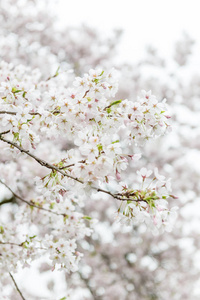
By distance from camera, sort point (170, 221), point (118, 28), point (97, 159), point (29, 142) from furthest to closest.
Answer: point (118, 28) < point (29, 142) < point (170, 221) < point (97, 159)

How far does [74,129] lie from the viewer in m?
1.91

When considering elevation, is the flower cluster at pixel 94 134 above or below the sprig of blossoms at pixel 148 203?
above

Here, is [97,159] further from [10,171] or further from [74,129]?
[10,171]

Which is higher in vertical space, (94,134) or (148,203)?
(94,134)

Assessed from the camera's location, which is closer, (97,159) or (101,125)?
(97,159)

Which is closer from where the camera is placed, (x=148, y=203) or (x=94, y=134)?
(x=148, y=203)

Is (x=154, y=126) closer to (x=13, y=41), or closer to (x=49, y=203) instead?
(x=49, y=203)

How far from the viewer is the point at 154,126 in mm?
1816

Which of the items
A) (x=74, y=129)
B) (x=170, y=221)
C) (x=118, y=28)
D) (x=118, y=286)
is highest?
(x=118, y=28)

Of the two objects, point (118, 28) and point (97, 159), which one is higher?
point (118, 28)

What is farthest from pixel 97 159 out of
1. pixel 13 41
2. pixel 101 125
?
pixel 13 41

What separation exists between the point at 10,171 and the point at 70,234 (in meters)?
1.65

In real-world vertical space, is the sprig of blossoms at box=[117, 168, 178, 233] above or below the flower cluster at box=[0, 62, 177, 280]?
below

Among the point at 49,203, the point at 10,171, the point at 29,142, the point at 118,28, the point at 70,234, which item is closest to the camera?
the point at 29,142
